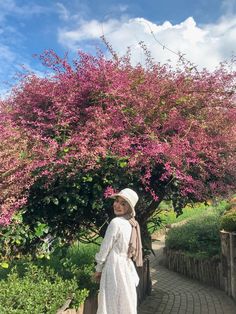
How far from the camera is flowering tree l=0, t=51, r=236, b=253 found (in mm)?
4852

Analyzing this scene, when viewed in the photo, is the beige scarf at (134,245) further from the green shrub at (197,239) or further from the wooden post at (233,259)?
the green shrub at (197,239)

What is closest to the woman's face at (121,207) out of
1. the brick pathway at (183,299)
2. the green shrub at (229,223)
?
the brick pathway at (183,299)

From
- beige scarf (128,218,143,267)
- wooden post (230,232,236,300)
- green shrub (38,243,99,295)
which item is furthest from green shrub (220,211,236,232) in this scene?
beige scarf (128,218,143,267)

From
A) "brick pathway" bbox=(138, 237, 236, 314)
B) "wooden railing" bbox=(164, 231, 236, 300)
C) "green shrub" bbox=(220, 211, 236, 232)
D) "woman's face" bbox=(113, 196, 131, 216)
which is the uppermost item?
"woman's face" bbox=(113, 196, 131, 216)

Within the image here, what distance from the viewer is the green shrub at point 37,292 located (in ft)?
12.5

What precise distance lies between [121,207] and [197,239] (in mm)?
5967

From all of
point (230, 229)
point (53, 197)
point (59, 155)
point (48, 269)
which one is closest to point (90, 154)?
point (59, 155)

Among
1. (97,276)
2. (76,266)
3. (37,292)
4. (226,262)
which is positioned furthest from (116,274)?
(226,262)

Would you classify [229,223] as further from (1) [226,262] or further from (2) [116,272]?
(2) [116,272]

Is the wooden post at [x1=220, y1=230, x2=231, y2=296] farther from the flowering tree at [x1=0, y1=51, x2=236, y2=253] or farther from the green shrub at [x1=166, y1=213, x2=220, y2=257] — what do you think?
the flowering tree at [x1=0, y1=51, x2=236, y2=253]

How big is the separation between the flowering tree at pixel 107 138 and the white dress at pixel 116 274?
84 centimetres

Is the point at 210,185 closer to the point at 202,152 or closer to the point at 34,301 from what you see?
the point at 202,152

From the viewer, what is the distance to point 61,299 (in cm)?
424

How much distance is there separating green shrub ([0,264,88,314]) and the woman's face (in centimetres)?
100
